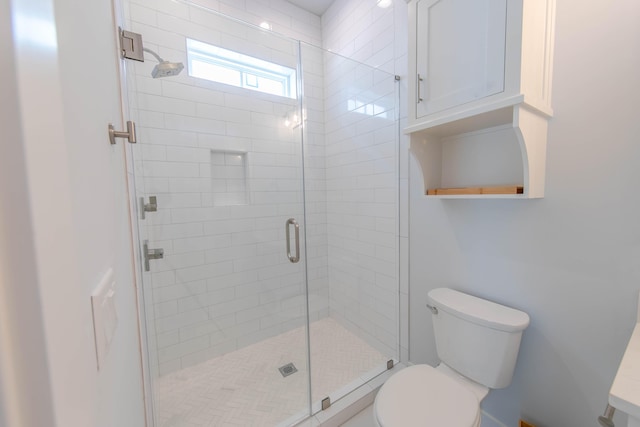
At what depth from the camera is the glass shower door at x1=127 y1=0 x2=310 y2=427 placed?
1.63m

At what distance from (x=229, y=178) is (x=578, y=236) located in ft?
6.65

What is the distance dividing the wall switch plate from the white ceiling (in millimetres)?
2559

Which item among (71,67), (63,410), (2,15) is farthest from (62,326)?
(71,67)

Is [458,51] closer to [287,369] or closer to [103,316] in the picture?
[103,316]

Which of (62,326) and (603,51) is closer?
(62,326)

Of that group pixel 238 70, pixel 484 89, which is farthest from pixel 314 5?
pixel 484 89

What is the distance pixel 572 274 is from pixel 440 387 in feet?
2.35

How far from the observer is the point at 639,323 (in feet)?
2.95

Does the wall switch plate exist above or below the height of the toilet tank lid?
above

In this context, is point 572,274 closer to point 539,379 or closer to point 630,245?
point 630,245

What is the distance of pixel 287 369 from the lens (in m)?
1.90

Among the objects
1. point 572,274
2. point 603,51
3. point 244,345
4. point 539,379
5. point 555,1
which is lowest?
point 244,345

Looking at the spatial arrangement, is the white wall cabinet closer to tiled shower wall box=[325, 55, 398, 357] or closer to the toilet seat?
tiled shower wall box=[325, 55, 398, 357]

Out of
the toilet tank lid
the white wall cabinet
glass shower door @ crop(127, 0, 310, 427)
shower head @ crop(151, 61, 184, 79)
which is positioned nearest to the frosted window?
glass shower door @ crop(127, 0, 310, 427)
